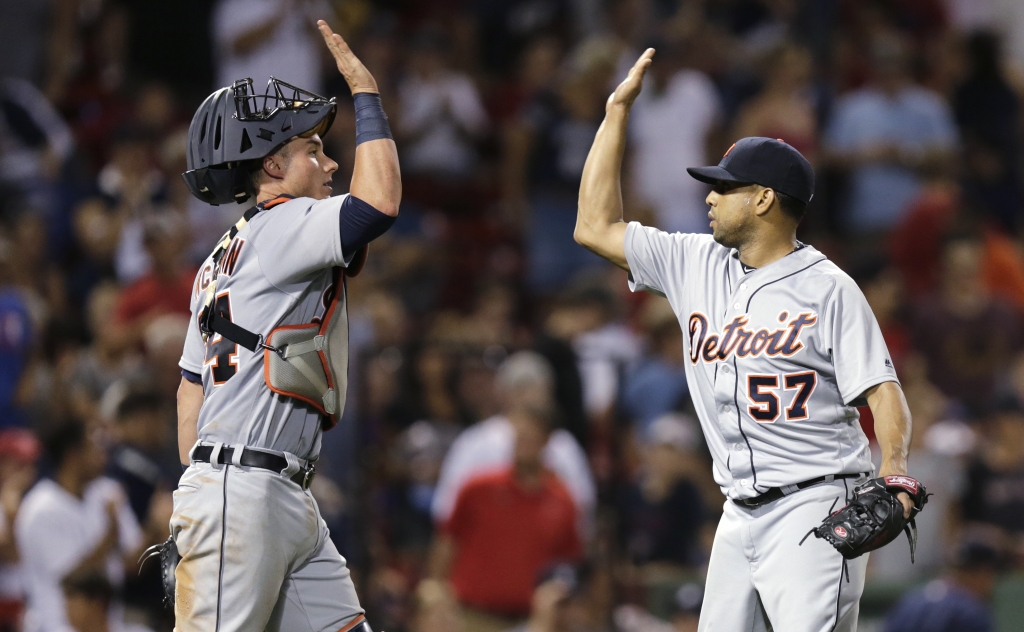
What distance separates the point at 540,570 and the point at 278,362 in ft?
13.5

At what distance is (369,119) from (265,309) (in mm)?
595

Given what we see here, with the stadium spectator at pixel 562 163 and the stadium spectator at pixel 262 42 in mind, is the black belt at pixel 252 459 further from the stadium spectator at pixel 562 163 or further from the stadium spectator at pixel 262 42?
the stadium spectator at pixel 562 163

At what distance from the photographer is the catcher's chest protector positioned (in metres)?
3.68

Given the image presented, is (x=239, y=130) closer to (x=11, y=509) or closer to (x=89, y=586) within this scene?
(x=89, y=586)

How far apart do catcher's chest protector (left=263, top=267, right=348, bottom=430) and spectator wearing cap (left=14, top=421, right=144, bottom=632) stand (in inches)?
137

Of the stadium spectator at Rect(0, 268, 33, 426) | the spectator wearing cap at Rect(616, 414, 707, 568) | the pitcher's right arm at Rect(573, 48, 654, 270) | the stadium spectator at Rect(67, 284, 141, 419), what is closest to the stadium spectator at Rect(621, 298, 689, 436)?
the spectator wearing cap at Rect(616, 414, 707, 568)

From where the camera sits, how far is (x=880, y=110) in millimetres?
10648

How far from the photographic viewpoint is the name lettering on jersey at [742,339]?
3857mm

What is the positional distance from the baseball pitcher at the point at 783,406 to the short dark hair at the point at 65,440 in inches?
158

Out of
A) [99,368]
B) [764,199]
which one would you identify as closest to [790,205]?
[764,199]

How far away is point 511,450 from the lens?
7.75m

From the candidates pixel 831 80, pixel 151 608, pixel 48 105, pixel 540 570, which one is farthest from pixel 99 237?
pixel 831 80

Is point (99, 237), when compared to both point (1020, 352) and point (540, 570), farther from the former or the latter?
point (1020, 352)

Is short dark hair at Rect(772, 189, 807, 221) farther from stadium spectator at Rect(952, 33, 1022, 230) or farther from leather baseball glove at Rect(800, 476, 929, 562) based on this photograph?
stadium spectator at Rect(952, 33, 1022, 230)
